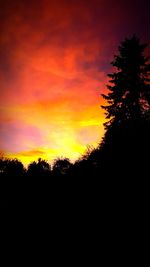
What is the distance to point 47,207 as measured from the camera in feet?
57.6

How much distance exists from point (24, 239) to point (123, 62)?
20.4 m

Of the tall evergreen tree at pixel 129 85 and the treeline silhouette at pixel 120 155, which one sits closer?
the treeline silhouette at pixel 120 155

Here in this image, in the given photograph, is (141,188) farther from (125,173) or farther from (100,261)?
(100,261)

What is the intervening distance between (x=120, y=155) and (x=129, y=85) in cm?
1111

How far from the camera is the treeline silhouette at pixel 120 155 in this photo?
14477 millimetres

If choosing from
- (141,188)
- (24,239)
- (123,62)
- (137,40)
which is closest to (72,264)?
(24,239)

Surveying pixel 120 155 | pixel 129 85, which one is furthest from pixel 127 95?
pixel 120 155

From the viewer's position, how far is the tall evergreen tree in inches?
976

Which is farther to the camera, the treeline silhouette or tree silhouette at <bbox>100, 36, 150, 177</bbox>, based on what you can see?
tree silhouette at <bbox>100, 36, 150, 177</bbox>

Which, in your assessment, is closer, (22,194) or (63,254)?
(63,254)

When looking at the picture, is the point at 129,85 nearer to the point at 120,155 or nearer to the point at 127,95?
Result: the point at 127,95

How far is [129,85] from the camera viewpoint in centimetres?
2538

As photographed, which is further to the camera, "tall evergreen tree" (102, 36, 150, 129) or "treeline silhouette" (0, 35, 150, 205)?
"tall evergreen tree" (102, 36, 150, 129)

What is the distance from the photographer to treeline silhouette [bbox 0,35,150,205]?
14477mm
